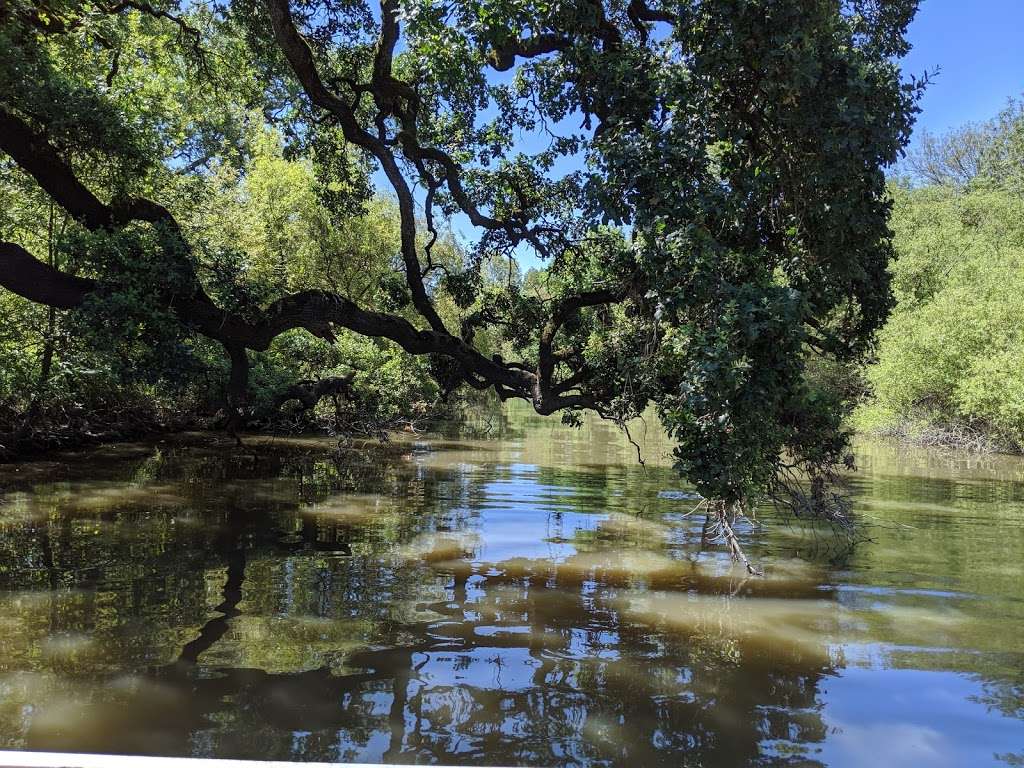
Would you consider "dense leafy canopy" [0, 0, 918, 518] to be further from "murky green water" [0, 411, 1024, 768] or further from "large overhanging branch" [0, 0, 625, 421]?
"murky green water" [0, 411, 1024, 768]

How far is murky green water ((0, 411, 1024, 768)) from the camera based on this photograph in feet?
15.3

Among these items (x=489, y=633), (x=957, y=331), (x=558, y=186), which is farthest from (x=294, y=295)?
(x=957, y=331)

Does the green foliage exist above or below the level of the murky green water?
above

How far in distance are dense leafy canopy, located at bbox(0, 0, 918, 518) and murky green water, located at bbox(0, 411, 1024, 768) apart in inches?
65.3

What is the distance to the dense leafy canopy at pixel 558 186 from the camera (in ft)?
22.5

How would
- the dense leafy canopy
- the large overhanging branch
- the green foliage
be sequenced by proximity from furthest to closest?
the green foliage < the large overhanging branch < the dense leafy canopy

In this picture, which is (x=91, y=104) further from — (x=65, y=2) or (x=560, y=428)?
(x=560, y=428)

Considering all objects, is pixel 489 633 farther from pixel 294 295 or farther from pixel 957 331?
pixel 957 331

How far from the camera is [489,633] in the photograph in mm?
6477

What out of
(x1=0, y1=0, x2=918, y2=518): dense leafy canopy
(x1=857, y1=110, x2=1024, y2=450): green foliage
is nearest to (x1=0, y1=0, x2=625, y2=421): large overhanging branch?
(x1=0, y1=0, x2=918, y2=518): dense leafy canopy

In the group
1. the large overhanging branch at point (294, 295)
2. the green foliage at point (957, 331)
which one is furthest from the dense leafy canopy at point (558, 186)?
the green foliage at point (957, 331)

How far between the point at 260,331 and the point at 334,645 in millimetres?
6886

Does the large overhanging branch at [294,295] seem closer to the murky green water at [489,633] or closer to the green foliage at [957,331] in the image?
the murky green water at [489,633]

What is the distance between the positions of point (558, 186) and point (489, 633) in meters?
8.28
